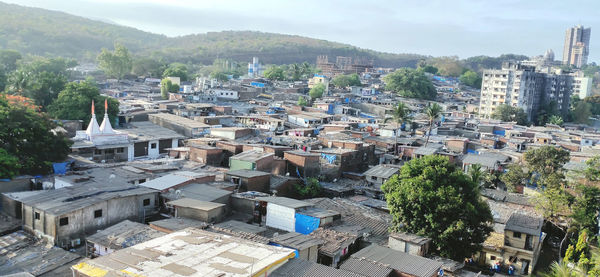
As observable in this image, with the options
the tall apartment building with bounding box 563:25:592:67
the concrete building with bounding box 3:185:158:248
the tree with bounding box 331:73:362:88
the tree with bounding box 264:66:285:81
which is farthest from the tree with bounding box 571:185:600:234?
the tall apartment building with bounding box 563:25:592:67

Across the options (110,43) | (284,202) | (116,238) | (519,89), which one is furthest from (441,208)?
(110,43)

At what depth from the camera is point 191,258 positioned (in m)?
10.2

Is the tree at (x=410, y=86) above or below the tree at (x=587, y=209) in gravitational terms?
above

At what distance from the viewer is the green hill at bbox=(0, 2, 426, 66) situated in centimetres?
11194

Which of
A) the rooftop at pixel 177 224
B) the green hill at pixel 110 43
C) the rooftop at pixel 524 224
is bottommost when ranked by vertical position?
the rooftop at pixel 524 224

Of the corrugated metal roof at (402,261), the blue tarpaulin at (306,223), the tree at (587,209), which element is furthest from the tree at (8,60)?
the tree at (587,209)

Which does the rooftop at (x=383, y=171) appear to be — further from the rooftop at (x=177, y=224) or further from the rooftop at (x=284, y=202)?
the rooftop at (x=177, y=224)

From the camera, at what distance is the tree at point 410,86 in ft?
224

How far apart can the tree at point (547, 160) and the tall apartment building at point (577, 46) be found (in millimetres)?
146334

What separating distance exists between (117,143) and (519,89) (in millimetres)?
55246

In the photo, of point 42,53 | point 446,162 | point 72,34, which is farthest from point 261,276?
point 72,34

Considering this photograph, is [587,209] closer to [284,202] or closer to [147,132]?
Answer: [284,202]

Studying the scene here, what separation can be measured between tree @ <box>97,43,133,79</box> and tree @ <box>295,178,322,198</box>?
5264 cm

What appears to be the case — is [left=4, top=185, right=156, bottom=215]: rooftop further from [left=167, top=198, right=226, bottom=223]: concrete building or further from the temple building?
the temple building
